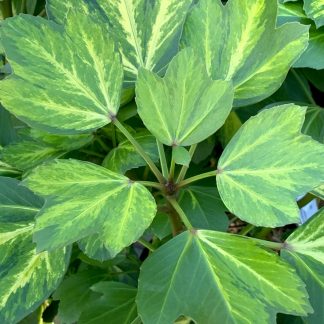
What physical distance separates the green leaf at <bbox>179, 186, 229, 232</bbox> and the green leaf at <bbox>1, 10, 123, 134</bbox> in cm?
→ 16

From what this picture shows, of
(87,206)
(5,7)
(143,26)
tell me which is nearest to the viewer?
(87,206)

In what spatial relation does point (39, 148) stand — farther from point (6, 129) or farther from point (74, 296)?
point (74, 296)

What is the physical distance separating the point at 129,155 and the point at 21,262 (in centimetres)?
15

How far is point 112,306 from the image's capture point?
59cm

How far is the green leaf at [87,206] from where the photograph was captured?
0.38 m

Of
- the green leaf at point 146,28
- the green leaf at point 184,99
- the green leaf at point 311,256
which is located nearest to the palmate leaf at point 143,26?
the green leaf at point 146,28

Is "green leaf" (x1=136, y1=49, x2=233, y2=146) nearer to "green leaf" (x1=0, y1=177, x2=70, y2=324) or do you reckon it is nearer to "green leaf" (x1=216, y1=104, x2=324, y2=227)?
"green leaf" (x1=216, y1=104, x2=324, y2=227)

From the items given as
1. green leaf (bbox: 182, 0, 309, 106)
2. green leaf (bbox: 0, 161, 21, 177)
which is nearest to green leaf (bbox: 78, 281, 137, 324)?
green leaf (bbox: 0, 161, 21, 177)

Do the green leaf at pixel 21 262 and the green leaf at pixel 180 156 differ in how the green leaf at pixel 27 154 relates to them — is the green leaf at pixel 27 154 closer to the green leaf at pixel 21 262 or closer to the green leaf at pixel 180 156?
the green leaf at pixel 21 262

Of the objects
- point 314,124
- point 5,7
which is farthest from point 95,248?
point 5,7

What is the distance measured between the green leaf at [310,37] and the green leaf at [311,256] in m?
0.22

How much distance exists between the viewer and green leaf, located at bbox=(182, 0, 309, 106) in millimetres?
481

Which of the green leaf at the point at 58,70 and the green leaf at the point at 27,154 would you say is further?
the green leaf at the point at 27,154

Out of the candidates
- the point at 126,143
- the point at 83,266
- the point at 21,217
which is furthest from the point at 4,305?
the point at 83,266
